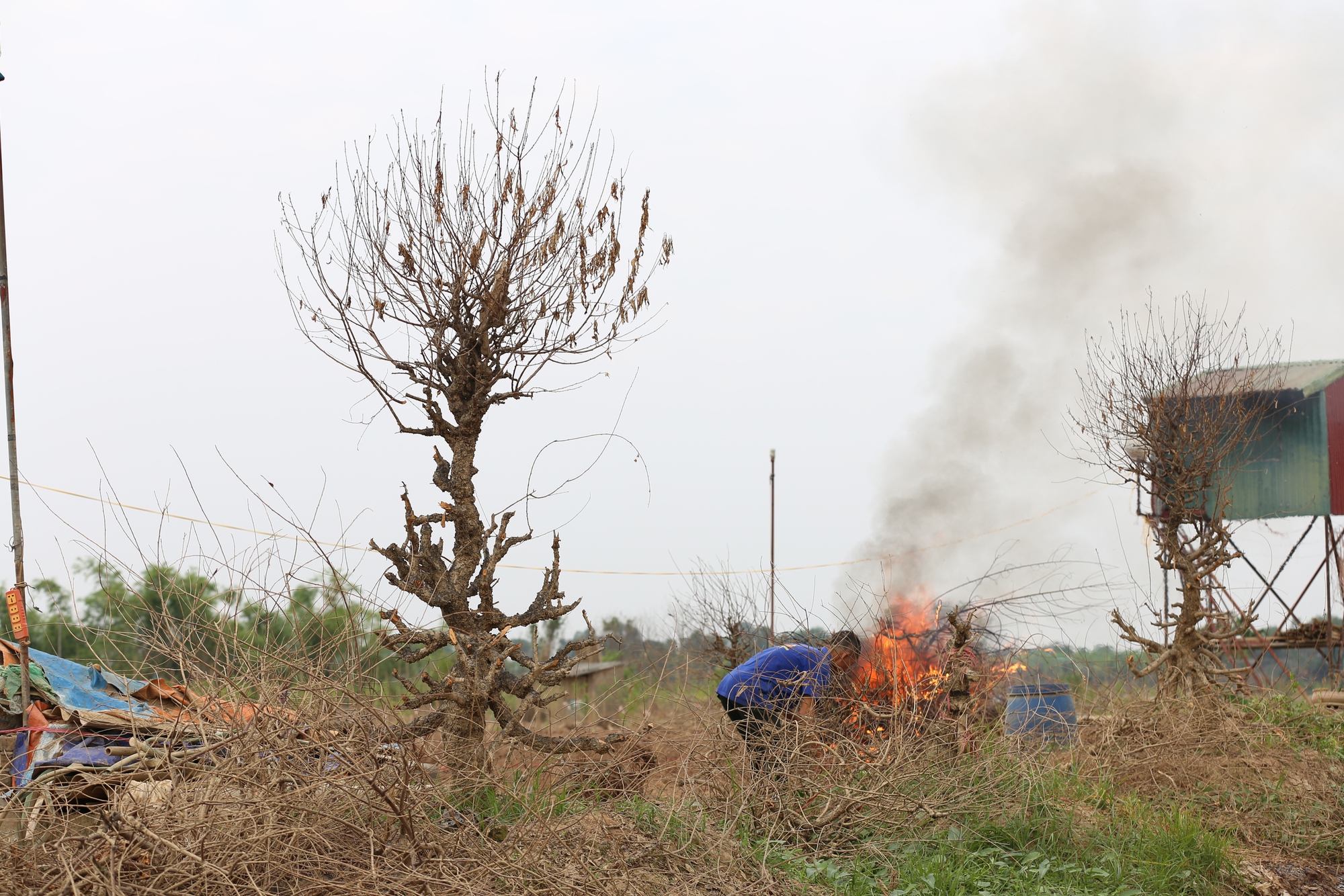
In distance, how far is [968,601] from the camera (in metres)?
8.62

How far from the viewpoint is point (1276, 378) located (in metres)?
16.4

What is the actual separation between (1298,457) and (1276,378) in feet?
4.49

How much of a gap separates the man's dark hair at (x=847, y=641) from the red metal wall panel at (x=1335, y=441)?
12424 mm

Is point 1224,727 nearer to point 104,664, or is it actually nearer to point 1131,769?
point 1131,769

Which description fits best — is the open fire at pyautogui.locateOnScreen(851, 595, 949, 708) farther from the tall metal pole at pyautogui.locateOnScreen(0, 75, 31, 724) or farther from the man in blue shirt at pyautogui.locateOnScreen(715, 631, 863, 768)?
the tall metal pole at pyautogui.locateOnScreen(0, 75, 31, 724)

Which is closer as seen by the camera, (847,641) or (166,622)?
(166,622)

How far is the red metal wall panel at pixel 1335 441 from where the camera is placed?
16.2 metres

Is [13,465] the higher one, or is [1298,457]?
[1298,457]

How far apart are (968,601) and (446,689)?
15.1ft

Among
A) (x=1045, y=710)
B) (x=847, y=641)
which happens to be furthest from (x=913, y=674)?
(x=1045, y=710)

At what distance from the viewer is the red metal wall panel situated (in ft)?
53.1

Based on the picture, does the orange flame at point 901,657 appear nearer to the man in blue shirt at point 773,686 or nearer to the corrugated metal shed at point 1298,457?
the man in blue shirt at point 773,686

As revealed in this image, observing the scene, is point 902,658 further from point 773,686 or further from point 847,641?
point 773,686

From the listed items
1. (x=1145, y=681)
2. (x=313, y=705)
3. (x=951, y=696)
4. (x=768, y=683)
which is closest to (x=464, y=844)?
(x=313, y=705)
